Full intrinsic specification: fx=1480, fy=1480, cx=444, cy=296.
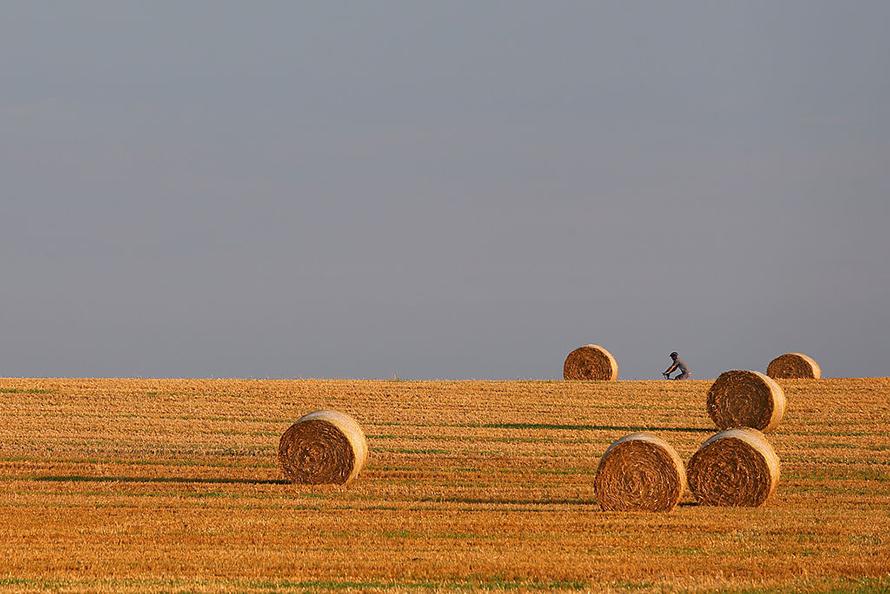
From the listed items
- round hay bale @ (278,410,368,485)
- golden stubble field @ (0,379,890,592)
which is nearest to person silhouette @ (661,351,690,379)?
golden stubble field @ (0,379,890,592)

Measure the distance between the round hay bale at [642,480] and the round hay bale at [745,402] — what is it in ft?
42.6

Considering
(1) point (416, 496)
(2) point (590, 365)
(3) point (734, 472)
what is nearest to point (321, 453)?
(1) point (416, 496)

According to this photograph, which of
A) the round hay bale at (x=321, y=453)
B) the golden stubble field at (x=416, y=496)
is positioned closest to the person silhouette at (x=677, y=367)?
the golden stubble field at (x=416, y=496)

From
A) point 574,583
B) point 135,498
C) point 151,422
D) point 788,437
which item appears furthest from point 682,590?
point 151,422

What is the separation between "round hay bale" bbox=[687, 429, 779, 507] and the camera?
24547 millimetres

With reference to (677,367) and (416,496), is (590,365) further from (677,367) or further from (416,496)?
(416,496)

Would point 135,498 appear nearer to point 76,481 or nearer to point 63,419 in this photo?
point 76,481

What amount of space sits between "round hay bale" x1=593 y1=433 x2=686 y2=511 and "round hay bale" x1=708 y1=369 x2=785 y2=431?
1299 cm

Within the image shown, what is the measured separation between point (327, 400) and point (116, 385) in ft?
21.8

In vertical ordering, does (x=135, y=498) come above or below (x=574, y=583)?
above

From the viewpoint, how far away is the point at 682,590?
50.3ft

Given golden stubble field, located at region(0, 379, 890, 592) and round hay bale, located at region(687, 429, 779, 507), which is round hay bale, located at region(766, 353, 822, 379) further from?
round hay bale, located at region(687, 429, 779, 507)

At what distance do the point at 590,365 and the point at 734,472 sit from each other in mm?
21984

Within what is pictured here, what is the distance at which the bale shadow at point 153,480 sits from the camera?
87.4ft
